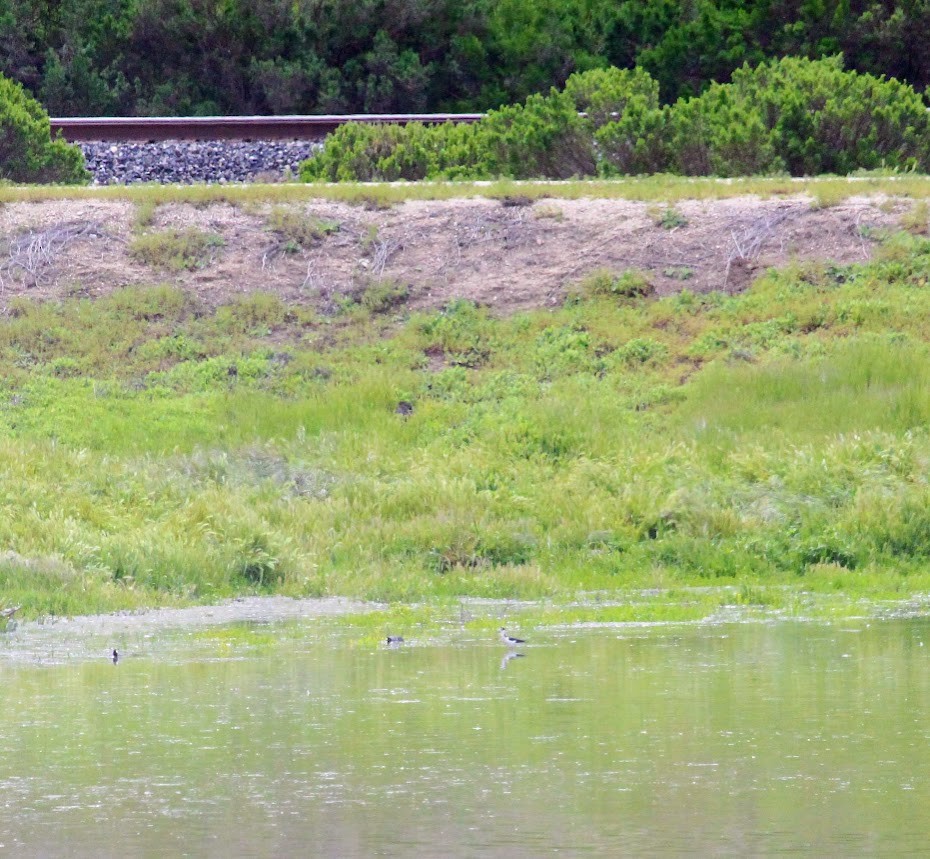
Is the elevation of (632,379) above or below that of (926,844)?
below

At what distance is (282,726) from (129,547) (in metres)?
5.35

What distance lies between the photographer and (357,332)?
2066 centimetres

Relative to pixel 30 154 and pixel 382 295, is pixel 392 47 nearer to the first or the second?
pixel 30 154

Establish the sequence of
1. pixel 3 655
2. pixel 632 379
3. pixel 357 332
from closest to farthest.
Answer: pixel 3 655
pixel 632 379
pixel 357 332

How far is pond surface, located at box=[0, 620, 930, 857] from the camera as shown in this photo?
289 inches

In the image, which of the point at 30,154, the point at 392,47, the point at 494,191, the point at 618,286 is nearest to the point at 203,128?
the point at 30,154

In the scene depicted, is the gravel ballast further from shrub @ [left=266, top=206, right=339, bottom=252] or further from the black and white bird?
the black and white bird

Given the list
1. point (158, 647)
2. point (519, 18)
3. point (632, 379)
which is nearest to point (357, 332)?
point (632, 379)

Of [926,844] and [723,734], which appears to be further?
[723,734]

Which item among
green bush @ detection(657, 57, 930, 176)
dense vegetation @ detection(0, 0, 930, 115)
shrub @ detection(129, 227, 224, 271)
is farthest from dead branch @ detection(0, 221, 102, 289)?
dense vegetation @ detection(0, 0, 930, 115)

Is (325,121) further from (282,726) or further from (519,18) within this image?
(282,726)

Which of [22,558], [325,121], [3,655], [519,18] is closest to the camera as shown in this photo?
[3,655]

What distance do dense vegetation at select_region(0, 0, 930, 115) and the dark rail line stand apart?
1460cm

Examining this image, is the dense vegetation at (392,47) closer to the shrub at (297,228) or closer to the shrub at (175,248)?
the shrub at (297,228)
